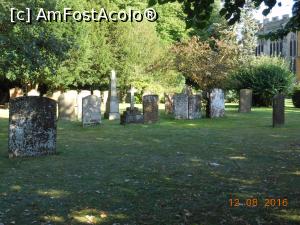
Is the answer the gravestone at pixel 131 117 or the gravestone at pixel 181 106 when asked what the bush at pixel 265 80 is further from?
the gravestone at pixel 131 117

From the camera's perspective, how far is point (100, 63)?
124 ft

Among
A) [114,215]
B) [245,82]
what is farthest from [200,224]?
[245,82]

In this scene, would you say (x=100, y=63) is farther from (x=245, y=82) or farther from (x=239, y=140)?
(x=239, y=140)

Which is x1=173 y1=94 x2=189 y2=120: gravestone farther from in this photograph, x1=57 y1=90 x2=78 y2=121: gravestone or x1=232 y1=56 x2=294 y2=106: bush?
x1=232 y1=56 x2=294 y2=106: bush

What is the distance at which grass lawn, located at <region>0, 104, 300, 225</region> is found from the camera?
212 inches

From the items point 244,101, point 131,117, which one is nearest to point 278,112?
point 131,117

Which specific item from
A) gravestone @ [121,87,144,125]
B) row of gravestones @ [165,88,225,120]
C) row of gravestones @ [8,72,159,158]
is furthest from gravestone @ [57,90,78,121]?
row of gravestones @ [8,72,159,158]

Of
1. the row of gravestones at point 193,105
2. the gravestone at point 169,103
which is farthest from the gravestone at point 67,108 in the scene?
the gravestone at point 169,103

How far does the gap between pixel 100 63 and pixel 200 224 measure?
33634mm

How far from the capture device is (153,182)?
7156 mm

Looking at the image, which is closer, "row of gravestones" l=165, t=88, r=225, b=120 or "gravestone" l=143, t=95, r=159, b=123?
"gravestone" l=143, t=95, r=159, b=123
